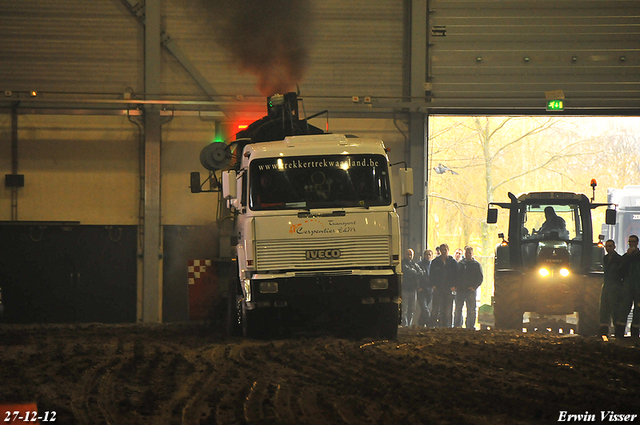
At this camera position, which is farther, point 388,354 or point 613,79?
point 613,79

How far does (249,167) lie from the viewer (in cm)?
1038

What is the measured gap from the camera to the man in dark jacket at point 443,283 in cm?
1582

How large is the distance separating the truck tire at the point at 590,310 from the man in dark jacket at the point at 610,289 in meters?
0.40

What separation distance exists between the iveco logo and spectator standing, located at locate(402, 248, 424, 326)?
6.32 meters

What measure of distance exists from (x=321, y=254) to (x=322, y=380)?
3.24 meters

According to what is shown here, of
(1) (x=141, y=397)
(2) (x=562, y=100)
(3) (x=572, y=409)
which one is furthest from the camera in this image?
(2) (x=562, y=100)

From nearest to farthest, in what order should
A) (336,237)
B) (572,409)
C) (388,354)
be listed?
(572,409) < (388,354) < (336,237)

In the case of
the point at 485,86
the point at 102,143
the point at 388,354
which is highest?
the point at 485,86

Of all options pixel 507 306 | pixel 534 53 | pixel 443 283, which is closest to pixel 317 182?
pixel 507 306

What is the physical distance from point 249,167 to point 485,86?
947cm

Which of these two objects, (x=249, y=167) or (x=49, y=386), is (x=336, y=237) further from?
(x=49, y=386)

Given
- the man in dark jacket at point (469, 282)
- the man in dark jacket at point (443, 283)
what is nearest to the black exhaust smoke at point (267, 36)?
the man in dark jacket at point (443, 283)

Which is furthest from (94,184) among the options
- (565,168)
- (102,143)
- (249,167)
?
(565,168)

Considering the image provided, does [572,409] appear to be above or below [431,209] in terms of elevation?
below
